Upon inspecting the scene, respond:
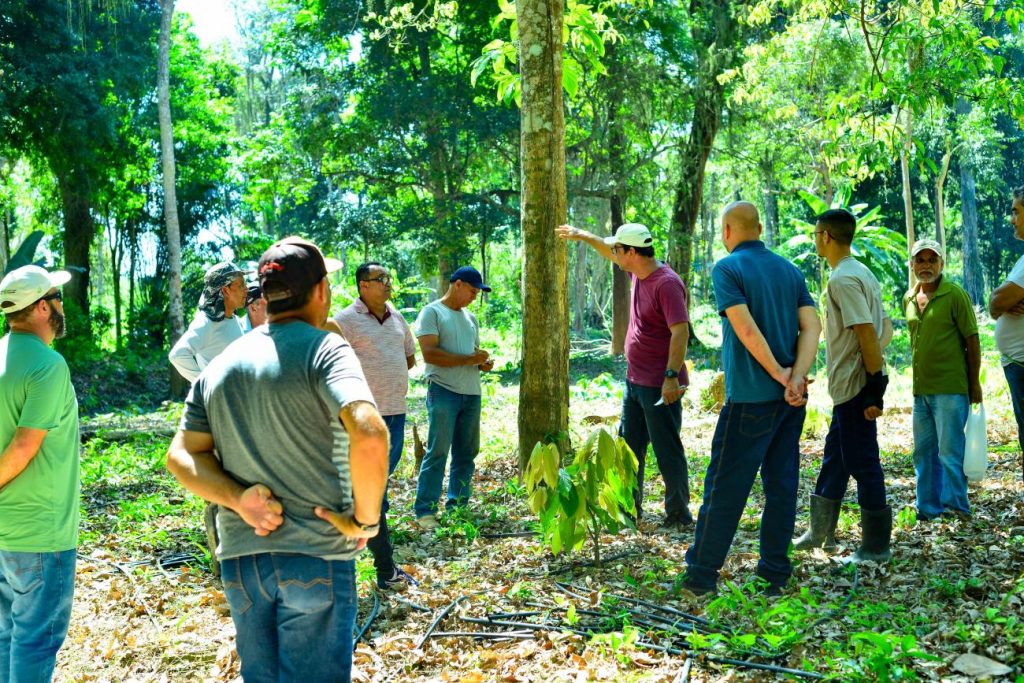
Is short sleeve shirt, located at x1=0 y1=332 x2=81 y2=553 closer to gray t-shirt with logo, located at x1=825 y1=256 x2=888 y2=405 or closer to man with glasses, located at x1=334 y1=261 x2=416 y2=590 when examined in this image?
man with glasses, located at x1=334 y1=261 x2=416 y2=590

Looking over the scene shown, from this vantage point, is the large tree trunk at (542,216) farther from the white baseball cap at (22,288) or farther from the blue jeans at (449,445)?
the white baseball cap at (22,288)

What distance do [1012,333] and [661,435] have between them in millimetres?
2529

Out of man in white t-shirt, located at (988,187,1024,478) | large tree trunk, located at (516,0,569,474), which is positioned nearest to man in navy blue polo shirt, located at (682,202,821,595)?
man in white t-shirt, located at (988,187,1024,478)

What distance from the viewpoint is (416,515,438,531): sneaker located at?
7.10 m

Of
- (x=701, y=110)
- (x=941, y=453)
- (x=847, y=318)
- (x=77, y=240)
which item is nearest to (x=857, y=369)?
(x=847, y=318)

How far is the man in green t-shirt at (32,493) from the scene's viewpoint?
361 centimetres

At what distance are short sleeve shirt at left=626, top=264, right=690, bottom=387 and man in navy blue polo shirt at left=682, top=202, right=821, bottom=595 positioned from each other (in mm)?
1142

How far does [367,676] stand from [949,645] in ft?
9.19

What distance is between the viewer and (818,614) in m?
4.72

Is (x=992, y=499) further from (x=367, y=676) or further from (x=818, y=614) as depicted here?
(x=367, y=676)

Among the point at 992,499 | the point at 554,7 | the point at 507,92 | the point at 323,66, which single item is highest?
the point at 323,66

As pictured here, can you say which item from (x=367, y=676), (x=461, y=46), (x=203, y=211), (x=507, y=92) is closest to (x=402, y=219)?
(x=461, y=46)

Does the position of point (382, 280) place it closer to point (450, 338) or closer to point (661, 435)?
point (450, 338)

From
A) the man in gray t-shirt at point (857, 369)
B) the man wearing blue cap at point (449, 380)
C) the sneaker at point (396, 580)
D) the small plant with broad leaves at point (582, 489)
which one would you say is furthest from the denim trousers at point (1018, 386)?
the sneaker at point (396, 580)
